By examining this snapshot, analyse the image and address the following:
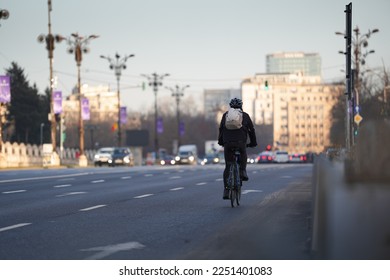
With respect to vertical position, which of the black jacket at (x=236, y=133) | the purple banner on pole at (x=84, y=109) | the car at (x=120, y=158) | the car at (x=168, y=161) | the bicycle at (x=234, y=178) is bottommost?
the car at (x=168, y=161)

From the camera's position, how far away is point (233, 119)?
19359 millimetres

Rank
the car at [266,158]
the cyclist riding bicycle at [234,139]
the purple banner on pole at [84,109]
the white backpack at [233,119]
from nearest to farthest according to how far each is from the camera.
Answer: the white backpack at [233,119], the cyclist riding bicycle at [234,139], the purple banner on pole at [84,109], the car at [266,158]

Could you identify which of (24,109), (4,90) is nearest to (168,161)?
(24,109)

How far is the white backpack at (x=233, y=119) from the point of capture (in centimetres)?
1934

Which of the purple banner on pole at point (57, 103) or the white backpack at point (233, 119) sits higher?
the purple banner on pole at point (57, 103)

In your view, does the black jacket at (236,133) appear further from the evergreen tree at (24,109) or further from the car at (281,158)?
the evergreen tree at (24,109)

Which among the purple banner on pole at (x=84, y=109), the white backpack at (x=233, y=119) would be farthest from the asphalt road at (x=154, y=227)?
the purple banner on pole at (x=84, y=109)

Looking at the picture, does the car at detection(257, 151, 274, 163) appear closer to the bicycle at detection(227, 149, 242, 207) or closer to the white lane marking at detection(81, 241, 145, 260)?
the bicycle at detection(227, 149, 242, 207)

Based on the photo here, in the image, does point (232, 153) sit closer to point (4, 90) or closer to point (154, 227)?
point (154, 227)

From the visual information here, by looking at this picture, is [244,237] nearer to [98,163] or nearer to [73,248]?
[73,248]

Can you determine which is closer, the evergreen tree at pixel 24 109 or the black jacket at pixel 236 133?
the black jacket at pixel 236 133

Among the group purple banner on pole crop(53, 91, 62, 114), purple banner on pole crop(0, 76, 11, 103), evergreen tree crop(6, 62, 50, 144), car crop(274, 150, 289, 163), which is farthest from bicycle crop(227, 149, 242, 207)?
evergreen tree crop(6, 62, 50, 144)

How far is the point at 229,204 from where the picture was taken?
2092 cm

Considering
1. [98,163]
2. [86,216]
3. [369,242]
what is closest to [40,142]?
[98,163]
